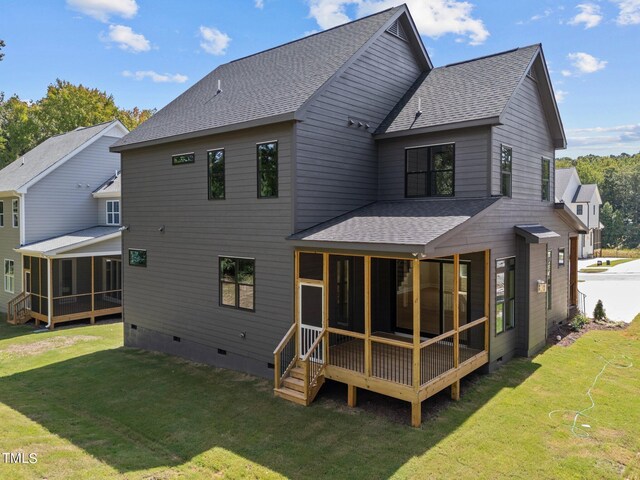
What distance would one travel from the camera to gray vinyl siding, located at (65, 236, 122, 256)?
1933cm

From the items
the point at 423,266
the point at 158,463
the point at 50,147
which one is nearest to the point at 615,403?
the point at 423,266

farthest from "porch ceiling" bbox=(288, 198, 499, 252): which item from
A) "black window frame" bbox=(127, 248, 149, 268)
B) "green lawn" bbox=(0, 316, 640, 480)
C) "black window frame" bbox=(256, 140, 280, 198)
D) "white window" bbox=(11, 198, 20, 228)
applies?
"white window" bbox=(11, 198, 20, 228)

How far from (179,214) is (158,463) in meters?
7.70

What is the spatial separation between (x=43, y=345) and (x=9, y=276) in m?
9.06

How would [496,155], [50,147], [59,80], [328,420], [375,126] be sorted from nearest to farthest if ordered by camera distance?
[328,420] → [496,155] → [375,126] → [50,147] → [59,80]

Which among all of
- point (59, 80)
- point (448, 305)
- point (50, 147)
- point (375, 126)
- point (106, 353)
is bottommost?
point (106, 353)

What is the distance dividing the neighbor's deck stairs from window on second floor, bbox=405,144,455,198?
59.1ft

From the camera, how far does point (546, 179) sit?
49.2ft

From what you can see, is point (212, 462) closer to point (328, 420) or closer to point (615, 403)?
point (328, 420)

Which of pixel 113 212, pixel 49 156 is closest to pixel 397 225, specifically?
pixel 113 212

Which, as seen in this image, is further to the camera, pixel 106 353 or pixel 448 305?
pixel 106 353

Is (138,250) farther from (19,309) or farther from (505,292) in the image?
(505,292)

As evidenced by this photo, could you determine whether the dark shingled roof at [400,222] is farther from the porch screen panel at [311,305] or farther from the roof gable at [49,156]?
the roof gable at [49,156]

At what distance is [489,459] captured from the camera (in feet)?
23.2
